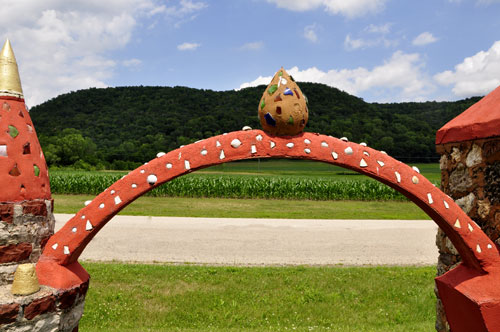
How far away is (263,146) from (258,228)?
837 centimetres

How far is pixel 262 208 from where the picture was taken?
15148mm

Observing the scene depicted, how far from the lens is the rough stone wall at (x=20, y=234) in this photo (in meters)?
2.08

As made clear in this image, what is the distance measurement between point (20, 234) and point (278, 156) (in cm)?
161

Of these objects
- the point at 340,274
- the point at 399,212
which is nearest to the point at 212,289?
the point at 340,274

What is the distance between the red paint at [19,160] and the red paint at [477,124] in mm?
3104

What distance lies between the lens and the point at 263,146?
232cm

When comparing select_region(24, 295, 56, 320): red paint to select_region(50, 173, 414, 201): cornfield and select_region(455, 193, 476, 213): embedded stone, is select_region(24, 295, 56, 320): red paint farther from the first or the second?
select_region(50, 173, 414, 201): cornfield

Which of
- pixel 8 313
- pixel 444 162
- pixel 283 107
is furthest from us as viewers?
pixel 444 162

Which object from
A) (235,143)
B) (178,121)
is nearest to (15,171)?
(235,143)

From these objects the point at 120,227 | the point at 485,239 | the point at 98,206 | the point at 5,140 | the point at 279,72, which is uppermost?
the point at 279,72

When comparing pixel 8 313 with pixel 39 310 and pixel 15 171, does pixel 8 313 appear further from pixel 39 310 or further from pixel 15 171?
pixel 15 171

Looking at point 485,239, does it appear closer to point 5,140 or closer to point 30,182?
point 30,182

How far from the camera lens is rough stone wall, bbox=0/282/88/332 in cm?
193

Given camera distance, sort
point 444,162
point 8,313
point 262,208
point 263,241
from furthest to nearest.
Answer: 1. point 262,208
2. point 263,241
3. point 444,162
4. point 8,313
